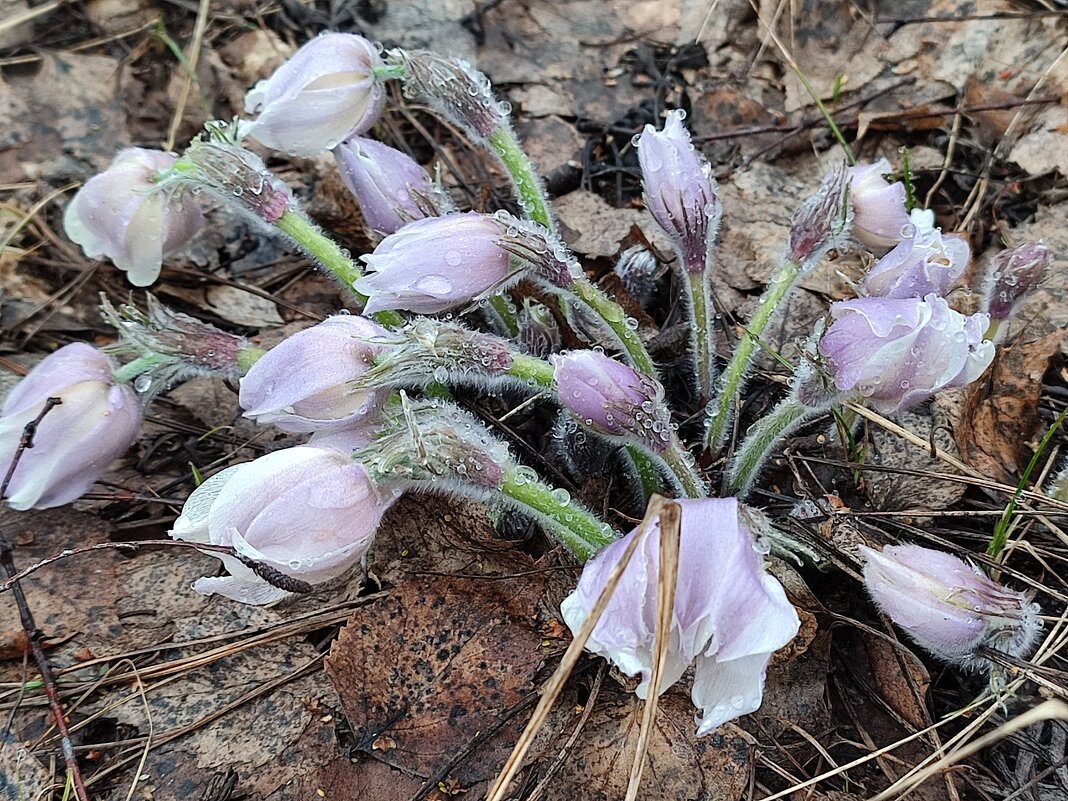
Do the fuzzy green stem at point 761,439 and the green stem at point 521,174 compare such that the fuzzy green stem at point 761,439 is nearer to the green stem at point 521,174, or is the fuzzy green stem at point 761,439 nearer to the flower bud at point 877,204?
the flower bud at point 877,204

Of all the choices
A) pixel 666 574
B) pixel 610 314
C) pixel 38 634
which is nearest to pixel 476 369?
pixel 610 314

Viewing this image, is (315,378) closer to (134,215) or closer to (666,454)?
(666,454)

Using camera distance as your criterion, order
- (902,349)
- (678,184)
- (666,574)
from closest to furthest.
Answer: (666,574) → (902,349) → (678,184)

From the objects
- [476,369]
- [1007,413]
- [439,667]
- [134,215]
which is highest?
[134,215]

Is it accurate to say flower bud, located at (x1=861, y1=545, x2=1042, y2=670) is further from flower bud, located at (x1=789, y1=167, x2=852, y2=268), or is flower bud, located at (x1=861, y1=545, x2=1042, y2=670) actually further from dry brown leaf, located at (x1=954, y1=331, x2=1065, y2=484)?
flower bud, located at (x1=789, y1=167, x2=852, y2=268)

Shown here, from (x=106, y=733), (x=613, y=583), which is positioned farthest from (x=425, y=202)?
(x=106, y=733)

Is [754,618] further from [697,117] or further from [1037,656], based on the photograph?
[697,117]

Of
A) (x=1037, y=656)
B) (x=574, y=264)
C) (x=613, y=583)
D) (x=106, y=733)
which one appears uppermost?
(x=574, y=264)
